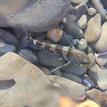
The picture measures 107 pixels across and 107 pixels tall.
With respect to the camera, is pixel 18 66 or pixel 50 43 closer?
pixel 18 66

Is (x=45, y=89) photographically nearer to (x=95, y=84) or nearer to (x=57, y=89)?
(x=57, y=89)

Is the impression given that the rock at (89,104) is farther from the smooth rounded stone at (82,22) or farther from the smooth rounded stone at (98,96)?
the smooth rounded stone at (82,22)

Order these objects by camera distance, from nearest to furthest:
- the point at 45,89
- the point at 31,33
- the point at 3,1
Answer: the point at 45,89 → the point at 3,1 → the point at 31,33

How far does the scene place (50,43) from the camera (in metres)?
3.93

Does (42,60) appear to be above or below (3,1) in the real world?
below

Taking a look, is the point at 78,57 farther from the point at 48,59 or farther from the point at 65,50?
the point at 48,59

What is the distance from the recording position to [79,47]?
13.3ft

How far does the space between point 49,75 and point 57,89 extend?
33 cm

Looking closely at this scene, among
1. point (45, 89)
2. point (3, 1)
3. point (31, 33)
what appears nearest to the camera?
point (45, 89)

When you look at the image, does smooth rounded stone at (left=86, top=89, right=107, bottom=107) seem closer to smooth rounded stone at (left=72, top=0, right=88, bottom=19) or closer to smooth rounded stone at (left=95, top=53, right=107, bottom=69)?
smooth rounded stone at (left=95, top=53, right=107, bottom=69)

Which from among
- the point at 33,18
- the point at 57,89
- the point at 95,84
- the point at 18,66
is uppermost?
the point at 33,18

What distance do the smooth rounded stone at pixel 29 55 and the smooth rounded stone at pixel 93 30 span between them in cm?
76

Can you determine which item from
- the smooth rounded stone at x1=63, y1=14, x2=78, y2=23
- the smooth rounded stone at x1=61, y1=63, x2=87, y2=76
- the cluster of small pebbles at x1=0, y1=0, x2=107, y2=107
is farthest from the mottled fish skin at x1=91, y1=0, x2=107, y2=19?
the smooth rounded stone at x1=61, y1=63, x2=87, y2=76

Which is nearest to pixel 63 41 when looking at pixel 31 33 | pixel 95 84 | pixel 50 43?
pixel 50 43
